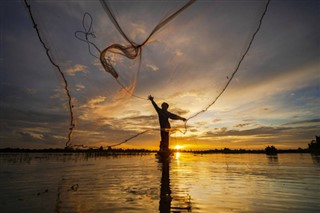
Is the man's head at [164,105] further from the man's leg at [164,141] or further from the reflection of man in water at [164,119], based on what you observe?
the man's leg at [164,141]

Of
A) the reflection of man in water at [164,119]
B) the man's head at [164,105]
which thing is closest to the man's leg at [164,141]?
the reflection of man in water at [164,119]

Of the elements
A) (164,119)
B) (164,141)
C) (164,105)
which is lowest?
(164,141)

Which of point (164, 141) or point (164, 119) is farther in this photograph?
point (164, 141)

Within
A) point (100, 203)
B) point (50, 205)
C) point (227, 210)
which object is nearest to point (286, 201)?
point (227, 210)

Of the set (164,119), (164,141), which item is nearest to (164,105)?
(164,119)

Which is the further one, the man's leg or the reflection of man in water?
the man's leg

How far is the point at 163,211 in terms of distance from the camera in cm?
676

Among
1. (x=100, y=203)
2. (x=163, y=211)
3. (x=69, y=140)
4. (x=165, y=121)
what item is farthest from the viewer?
(x=165, y=121)

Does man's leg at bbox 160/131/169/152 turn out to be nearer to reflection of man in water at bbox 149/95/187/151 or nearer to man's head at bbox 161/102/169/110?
reflection of man in water at bbox 149/95/187/151

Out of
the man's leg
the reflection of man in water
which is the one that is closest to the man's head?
the reflection of man in water

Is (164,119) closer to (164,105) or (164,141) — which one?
(164,105)

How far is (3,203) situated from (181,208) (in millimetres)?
6065

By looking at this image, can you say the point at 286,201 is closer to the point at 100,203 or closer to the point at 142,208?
the point at 142,208

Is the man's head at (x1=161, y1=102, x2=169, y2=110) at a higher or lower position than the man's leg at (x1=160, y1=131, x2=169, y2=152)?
higher
